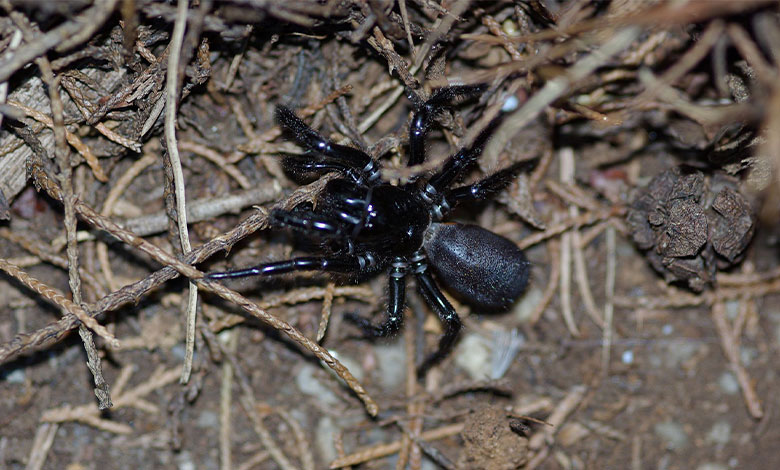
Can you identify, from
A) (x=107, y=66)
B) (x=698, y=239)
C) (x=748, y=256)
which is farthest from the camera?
(x=748, y=256)

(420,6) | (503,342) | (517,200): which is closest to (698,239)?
(517,200)

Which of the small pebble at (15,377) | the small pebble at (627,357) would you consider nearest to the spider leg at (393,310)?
the small pebble at (627,357)

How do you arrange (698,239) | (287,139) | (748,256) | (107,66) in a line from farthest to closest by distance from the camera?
(748,256) < (287,139) < (698,239) < (107,66)

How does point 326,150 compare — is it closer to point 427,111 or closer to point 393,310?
point 427,111

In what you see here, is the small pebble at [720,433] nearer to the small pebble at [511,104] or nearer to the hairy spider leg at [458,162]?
the hairy spider leg at [458,162]

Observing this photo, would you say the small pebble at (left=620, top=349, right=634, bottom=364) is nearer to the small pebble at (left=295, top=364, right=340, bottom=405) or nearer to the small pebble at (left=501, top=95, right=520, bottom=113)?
the small pebble at (left=501, top=95, right=520, bottom=113)

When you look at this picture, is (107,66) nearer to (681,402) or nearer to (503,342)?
(503,342)
